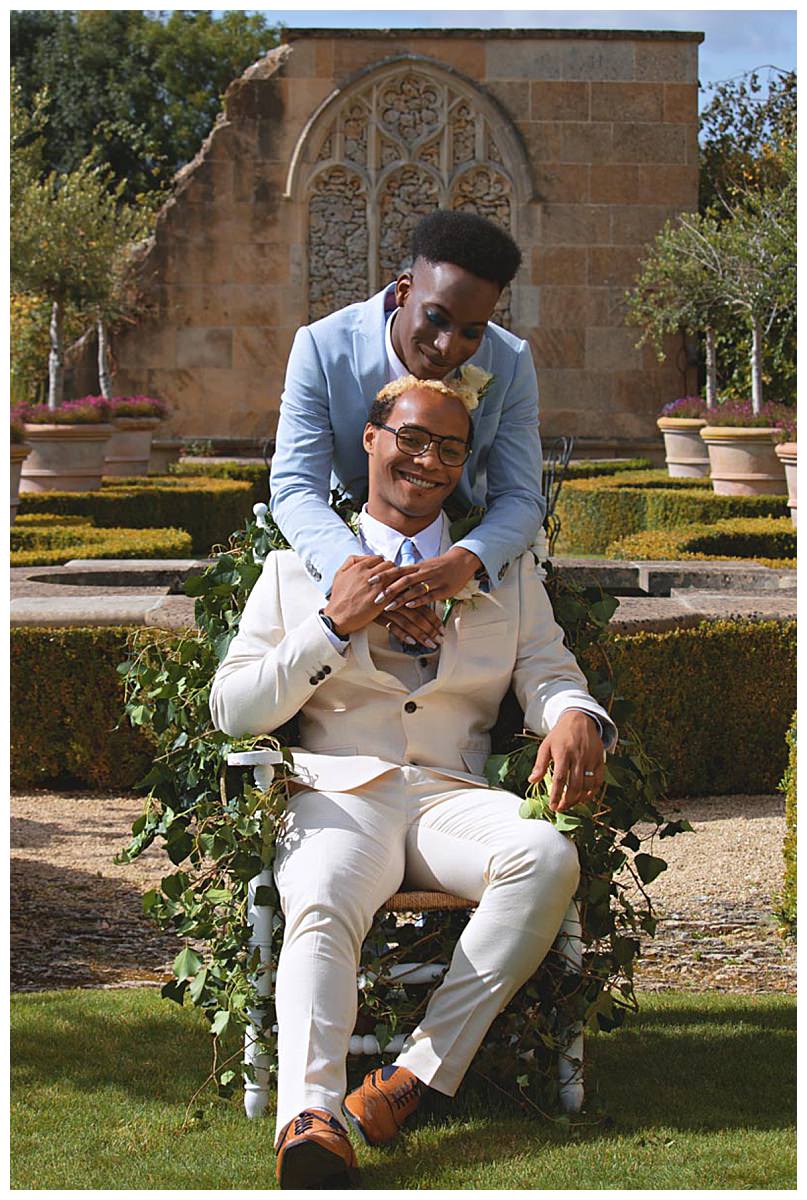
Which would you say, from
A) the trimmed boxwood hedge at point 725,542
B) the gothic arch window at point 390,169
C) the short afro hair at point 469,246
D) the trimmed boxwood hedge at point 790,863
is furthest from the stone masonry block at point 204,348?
the short afro hair at point 469,246

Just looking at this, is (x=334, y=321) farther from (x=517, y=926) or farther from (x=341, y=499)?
(x=517, y=926)

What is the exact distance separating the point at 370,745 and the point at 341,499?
0.67 m

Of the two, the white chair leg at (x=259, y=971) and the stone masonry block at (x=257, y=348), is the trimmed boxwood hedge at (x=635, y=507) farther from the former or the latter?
the white chair leg at (x=259, y=971)

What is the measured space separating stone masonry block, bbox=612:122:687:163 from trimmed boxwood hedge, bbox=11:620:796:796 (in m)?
14.3

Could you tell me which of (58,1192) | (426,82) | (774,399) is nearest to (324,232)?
(426,82)

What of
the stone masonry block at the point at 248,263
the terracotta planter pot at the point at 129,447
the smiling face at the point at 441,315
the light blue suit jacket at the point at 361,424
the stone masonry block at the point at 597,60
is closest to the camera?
the smiling face at the point at 441,315

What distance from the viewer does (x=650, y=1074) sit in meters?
3.17

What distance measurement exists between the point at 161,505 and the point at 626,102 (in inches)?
376

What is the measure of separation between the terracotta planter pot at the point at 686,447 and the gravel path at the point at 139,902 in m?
9.91

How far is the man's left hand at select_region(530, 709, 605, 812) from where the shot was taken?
286 centimetres

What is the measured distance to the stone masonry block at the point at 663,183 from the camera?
1912 centimetres

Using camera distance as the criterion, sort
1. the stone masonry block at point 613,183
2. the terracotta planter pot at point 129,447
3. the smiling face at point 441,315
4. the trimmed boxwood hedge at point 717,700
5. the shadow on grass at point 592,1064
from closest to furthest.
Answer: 1. the shadow on grass at point 592,1064
2. the smiling face at point 441,315
3. the trimmed boxwood hedge at point 717,700
4. the terracotta planter pot at point 129,447
5. the stone masonry block at point 613,183

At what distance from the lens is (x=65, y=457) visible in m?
13.6

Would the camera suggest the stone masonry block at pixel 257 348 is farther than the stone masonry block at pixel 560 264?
Yes
